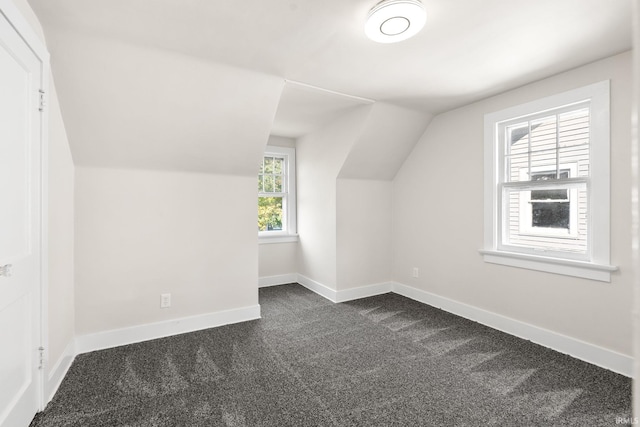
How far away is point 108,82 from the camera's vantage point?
2.12 meters

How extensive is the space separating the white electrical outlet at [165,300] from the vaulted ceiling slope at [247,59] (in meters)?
1.23

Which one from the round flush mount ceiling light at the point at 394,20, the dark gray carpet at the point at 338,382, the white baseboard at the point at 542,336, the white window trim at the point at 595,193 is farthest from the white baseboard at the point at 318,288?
the round flush mount ceiling light at the point at 394,20

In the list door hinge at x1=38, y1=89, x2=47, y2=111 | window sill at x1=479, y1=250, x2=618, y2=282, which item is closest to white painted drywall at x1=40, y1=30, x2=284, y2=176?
door hinge at x1=38, y1=89, x2=47, y2=111

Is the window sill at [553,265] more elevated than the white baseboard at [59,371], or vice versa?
the window sill at [553,265]

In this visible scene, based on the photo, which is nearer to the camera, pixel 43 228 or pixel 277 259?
pixel 43 228

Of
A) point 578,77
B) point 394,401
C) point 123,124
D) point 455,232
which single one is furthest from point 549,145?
point 123,124

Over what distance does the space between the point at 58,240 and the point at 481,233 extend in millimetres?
3691

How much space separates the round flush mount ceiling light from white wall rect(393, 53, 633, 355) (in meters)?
1.66

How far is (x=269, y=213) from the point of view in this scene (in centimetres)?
462

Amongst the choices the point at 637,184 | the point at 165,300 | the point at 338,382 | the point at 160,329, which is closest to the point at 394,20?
the point at 637,184

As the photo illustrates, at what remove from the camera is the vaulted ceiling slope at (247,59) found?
5.51ft

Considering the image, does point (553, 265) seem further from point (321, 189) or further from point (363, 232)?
point (321, 189)

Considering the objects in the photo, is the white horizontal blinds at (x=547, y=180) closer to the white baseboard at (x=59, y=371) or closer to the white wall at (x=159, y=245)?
the white wall at (x=159, y=245)

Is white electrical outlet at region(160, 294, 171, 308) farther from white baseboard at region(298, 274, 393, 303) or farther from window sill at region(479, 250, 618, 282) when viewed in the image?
window sill at region(479, 250, 618, 282)
